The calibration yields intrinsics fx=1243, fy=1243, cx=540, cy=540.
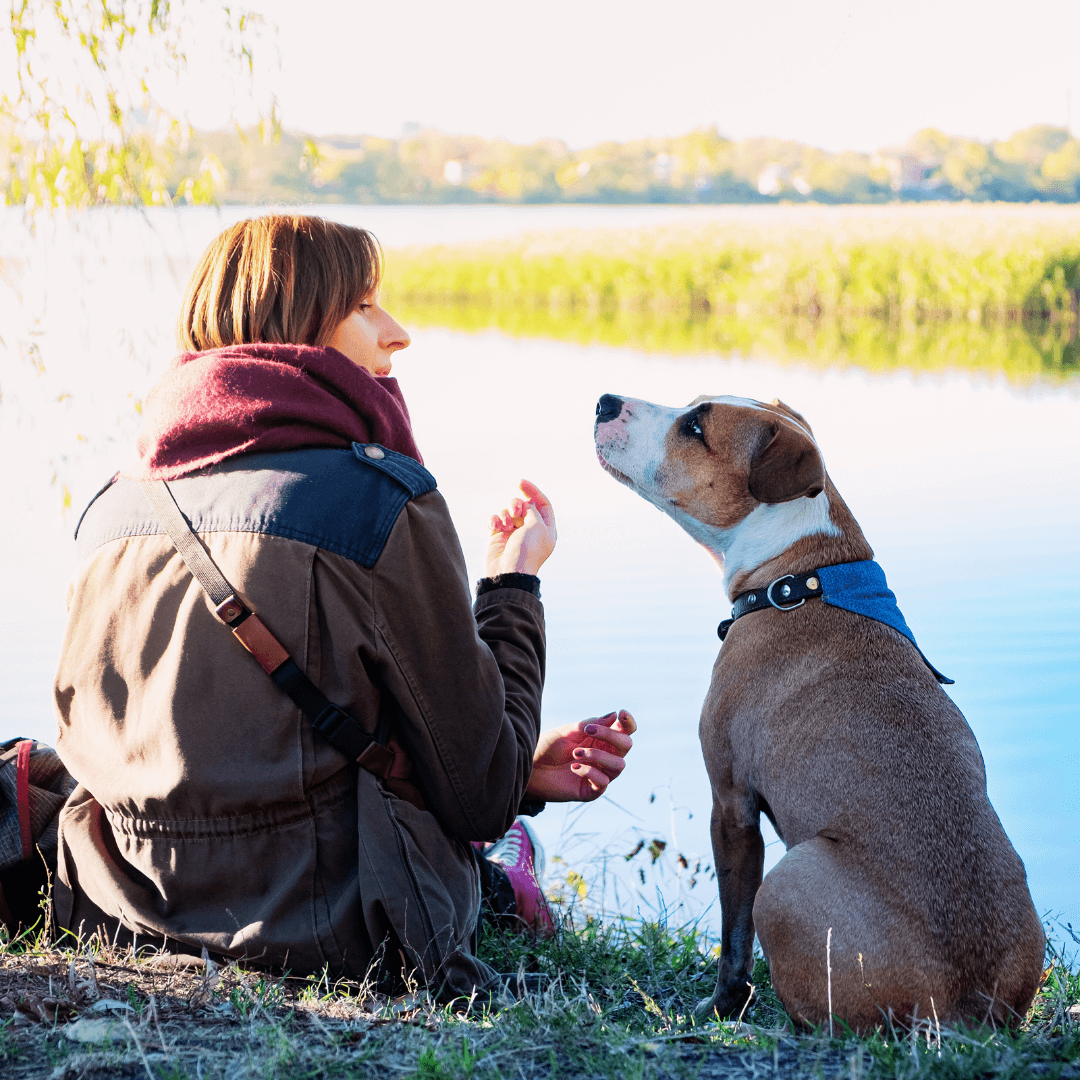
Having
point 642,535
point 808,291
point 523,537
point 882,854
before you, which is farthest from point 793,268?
point 882,854

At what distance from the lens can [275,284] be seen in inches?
114

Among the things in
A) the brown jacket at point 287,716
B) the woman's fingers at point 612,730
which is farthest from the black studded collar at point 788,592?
the brown jacket at point 287,716

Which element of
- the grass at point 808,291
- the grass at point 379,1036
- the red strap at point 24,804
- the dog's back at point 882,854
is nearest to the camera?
the grass at point 379,1036

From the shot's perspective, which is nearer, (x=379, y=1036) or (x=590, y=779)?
(x=379, y=1036)

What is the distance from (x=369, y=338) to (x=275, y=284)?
0.27 m

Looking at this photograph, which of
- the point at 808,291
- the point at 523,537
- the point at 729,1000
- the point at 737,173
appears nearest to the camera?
the point at 729,1000

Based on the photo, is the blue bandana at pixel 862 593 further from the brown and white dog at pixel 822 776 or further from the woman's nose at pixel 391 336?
the woman's nose at pixel 391 336

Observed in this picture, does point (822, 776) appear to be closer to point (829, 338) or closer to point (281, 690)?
point (281, 690)

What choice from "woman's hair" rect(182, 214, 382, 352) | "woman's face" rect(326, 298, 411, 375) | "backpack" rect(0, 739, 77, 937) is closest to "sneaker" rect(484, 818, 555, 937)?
"backpack" rect(0, 739, 77, 937)

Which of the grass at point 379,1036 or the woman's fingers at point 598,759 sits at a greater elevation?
the woman's fingers at point 598,759

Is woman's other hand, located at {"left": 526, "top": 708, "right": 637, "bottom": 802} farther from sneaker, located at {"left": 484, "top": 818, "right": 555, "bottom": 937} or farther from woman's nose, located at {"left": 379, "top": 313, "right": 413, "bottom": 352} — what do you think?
woman's nose, located at {"left": 379, "top": 313, "right": 413, "bottom": 352}

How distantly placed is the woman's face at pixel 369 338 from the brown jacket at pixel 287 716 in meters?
0.40

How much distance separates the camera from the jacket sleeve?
8.66 feet

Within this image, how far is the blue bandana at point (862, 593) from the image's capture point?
10.4 feet
